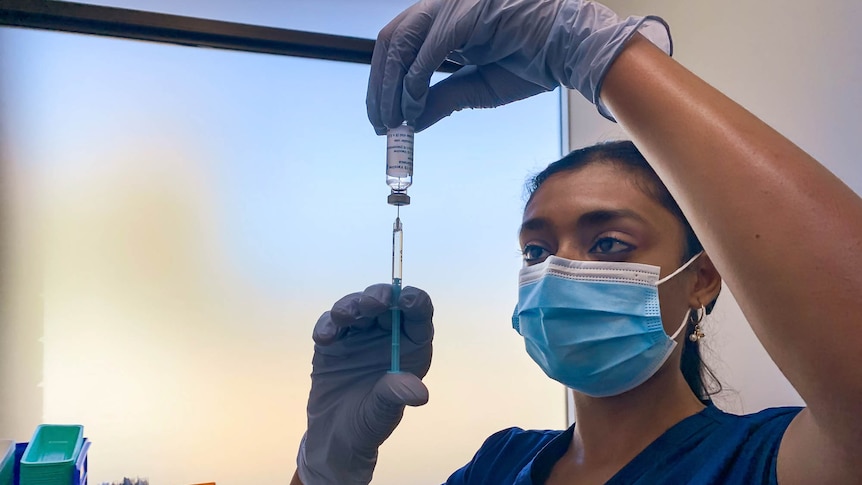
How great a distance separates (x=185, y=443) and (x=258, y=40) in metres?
1.22

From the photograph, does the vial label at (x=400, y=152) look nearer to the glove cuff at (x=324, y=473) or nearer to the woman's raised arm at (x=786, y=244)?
the woman's raised arm at (x=786, y=244)

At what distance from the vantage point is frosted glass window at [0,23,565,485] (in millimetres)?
1653

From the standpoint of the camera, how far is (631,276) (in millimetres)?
943

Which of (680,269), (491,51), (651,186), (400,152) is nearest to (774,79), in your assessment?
(651,186)

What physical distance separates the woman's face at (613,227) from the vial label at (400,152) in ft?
0.83

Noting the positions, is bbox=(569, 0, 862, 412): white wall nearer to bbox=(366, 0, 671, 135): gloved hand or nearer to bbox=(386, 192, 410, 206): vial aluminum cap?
bbox=(366, 0, 671, 135): gloved hand

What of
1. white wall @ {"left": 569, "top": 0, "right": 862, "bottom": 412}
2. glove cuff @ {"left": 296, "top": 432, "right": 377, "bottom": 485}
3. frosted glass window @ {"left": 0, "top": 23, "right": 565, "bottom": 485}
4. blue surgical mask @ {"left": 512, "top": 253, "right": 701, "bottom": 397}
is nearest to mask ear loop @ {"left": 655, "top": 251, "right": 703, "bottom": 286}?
blue surgical mask @ {"left": 512, "top": 253, "right": 701, "bottom": 397}

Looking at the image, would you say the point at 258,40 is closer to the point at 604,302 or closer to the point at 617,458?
the point at 604,302

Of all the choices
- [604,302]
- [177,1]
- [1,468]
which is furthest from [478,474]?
[177,1]

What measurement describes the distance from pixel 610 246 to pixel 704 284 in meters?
0.18

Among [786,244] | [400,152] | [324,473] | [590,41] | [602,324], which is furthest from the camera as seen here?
[324,473]

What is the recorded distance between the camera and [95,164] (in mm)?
1688

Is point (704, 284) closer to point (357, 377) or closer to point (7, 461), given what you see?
point (357, 377)

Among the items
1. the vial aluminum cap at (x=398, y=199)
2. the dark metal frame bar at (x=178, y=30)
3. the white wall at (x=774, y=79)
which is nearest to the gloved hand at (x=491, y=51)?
the vial aluminum cap at (x=398, y=199)
